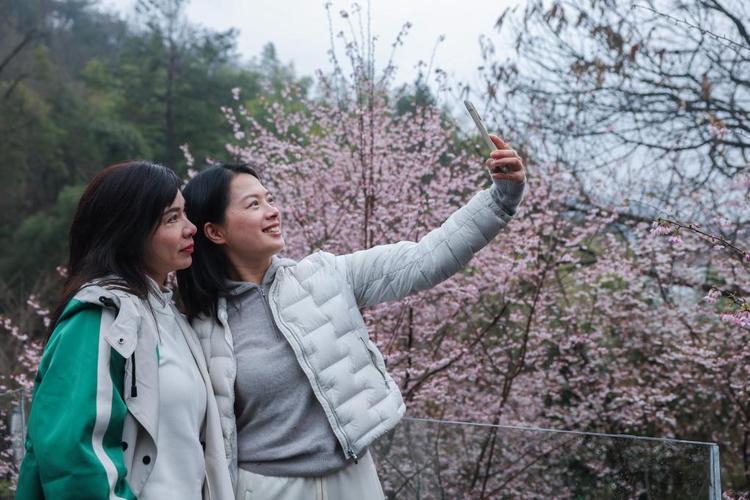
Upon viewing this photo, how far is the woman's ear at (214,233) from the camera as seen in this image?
1.79m

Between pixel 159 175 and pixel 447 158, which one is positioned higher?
pixel 447 158

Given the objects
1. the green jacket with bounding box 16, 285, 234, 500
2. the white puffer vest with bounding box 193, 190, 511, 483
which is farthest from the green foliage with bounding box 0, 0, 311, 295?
the green jacket with bounding box 16, 285, 234, 500

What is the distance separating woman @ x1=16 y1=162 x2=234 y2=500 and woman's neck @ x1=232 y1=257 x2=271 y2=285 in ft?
0.64

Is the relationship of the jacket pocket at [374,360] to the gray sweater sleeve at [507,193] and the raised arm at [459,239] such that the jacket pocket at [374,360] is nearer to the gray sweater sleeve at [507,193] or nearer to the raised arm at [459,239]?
the raised arm at [459,239]

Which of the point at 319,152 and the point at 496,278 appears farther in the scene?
the point at 319,152

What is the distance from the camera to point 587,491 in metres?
2.21

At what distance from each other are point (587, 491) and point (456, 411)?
2452 millimetres

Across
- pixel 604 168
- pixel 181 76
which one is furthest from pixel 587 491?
pixel 181 76

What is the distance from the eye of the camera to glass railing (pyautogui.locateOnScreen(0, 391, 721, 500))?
203 centimetres

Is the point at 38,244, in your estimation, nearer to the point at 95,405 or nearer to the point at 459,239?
the point at 459,239

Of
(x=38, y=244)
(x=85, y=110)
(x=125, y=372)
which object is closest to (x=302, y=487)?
(x=125, y=372)

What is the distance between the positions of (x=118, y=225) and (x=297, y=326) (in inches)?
→ 17.2

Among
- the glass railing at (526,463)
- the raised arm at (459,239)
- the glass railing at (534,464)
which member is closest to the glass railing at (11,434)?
the glass railing at (526,463)

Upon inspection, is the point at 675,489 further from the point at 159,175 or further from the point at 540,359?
the point at 540,359
